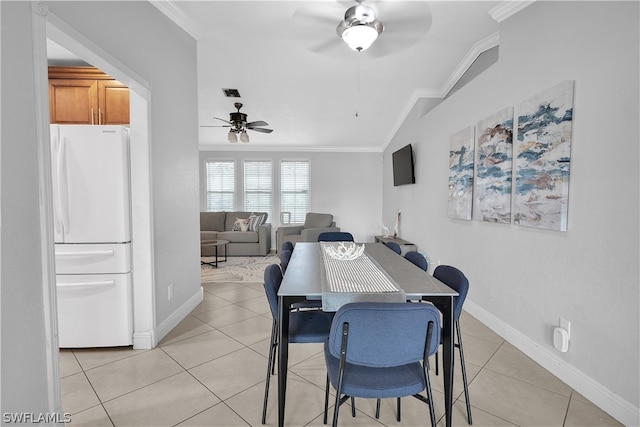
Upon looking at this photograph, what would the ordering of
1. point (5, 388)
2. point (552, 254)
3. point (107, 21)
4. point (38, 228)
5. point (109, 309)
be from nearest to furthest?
1. point (5, 388)
2. point (38, 228)
3. point (107, 21)
4. point (552, 254)
5. point (109, 309)

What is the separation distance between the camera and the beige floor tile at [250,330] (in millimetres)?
2582

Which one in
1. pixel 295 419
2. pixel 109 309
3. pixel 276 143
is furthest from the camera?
pixel 276 143

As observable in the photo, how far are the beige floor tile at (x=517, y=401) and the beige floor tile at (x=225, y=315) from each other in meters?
2.07

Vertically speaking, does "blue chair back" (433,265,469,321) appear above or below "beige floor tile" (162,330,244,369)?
above

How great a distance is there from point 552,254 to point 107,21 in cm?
334

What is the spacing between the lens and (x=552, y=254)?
208 centimetres

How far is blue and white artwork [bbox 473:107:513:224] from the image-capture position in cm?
246

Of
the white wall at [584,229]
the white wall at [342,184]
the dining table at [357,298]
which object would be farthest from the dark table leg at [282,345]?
the white wall at [342,184]

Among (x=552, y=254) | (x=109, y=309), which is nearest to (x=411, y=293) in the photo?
(x=552, y=254)

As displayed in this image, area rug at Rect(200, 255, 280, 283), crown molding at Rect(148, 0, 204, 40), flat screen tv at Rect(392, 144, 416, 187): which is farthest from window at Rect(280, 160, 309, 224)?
crown molding at Rect(148, 0, 204, 40)

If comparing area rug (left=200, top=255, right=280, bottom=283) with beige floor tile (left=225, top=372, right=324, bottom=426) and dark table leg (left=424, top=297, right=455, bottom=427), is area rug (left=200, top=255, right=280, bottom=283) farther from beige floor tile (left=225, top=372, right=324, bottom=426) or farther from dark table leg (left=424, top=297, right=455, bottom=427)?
dark table leg (left=424, top=297, right=455, bottom=427)

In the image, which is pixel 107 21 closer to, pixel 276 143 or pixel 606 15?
pixel 606 15

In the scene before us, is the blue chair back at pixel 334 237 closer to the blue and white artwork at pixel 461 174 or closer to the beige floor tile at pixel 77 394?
the blue and white artwork at pixel 461 174

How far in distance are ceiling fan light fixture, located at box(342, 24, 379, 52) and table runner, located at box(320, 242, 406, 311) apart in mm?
1692
